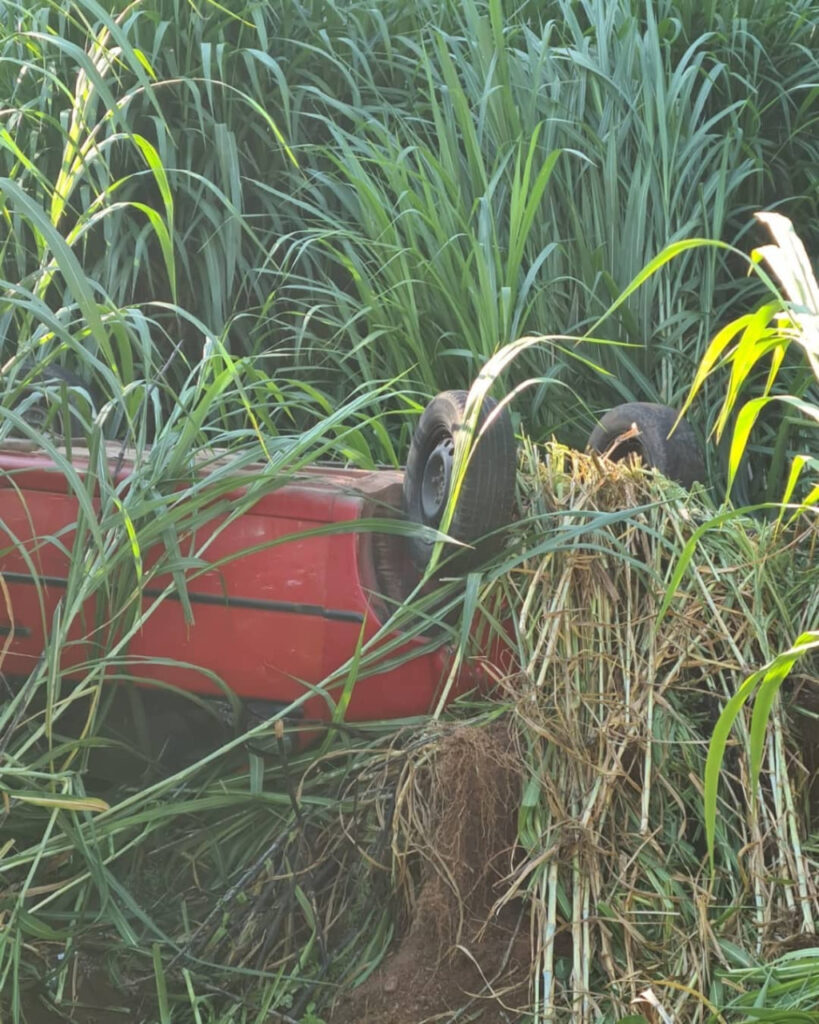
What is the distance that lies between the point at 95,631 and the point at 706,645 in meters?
0.88

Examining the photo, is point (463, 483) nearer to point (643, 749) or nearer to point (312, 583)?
point (312, 583)

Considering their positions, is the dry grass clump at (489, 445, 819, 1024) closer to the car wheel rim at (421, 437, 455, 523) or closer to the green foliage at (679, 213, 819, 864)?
the car wheel rim at (421, 437, 455, 523)

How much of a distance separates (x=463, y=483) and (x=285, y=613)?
0.36 metres

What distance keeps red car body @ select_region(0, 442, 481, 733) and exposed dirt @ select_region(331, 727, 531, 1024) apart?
0.77ft

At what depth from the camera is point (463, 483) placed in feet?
6.41

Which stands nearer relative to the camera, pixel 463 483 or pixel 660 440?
pixel 463 483

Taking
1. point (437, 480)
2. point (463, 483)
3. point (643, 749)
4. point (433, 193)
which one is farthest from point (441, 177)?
point (643, 749)

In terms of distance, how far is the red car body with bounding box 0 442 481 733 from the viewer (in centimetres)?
202

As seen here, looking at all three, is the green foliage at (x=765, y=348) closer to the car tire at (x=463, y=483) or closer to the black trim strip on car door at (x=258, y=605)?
the car tire at (x=463, y=483)

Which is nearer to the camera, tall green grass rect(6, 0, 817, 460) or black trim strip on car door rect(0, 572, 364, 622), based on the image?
black trim strip on car door rect(0, 572, 364, 622)

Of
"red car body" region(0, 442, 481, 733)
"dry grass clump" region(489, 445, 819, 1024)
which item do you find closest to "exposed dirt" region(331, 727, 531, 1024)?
"dry grass clump" region(489, 445, 819, 1024)

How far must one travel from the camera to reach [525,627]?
1.93 m

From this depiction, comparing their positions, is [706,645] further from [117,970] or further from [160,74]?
[160,74]

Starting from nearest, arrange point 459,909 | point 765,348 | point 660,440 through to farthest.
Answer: point 765,348 → point 459,909 → point 660,440
